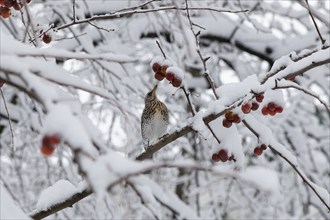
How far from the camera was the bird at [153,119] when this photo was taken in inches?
135

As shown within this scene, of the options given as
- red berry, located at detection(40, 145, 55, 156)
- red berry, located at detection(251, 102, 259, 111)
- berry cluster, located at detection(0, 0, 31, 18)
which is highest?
berry cluster, located at detection(0, 0, 31, 18)

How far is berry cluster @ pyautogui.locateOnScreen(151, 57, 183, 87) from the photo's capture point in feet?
5.32

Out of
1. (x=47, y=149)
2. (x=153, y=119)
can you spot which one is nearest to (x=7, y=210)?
(x=47, y=149)

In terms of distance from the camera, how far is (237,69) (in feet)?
16.8

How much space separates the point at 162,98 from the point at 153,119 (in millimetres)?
1979

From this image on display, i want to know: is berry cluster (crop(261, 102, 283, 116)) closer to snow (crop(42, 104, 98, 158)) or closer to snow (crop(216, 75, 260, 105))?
snow (crop(216, 75, 260, 105))

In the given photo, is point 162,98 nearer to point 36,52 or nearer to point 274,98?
point 274,98

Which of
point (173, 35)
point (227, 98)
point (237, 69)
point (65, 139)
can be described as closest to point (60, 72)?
point (65, 139)

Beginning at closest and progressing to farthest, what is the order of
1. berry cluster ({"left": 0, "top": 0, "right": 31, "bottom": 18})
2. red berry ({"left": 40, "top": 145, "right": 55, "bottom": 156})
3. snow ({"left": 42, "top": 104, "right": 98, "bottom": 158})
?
snow ({"left": 42, "top": 104, "right": 98, "bottom": 158})
red berry ({"left": 40, "top": 145, "right": 55, "bottom": 156})
berry cluster ({"left": 0, "top": 0, "right": 31, "bottom": 18})

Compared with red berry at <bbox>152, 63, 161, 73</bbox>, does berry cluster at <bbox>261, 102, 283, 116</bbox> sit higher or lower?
lower

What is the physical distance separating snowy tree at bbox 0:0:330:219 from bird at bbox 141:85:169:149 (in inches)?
7.3

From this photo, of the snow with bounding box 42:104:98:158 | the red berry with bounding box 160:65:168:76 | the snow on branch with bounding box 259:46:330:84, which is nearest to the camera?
the snow with bounding box 42:104:98:158

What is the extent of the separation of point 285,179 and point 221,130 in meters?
5.05

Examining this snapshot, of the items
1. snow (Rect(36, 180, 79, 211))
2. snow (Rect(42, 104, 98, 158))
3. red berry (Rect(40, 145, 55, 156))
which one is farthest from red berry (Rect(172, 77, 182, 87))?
snow (Rect(42, 104, 98, 158))
